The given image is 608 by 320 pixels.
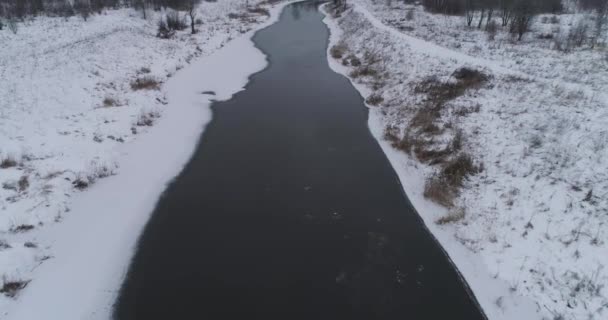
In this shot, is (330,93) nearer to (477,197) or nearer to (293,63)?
(293,63)

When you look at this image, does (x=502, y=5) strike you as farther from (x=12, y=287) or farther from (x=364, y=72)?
(x=12, y=287)

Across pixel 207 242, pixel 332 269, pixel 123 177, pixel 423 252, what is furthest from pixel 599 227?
pixel 123 177

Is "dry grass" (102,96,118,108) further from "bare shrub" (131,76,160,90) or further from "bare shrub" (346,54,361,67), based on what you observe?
"bare shrub" (346,54,361,67)

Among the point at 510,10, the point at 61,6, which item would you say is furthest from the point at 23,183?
the point at 510,10

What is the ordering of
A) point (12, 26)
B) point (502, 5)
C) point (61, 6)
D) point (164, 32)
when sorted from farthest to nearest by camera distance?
point (61, 6)
point (164, 32)
point (502, 5)
point (12, 26)

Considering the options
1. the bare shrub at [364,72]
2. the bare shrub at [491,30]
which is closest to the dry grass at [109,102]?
the bare shrub at [364,72]
